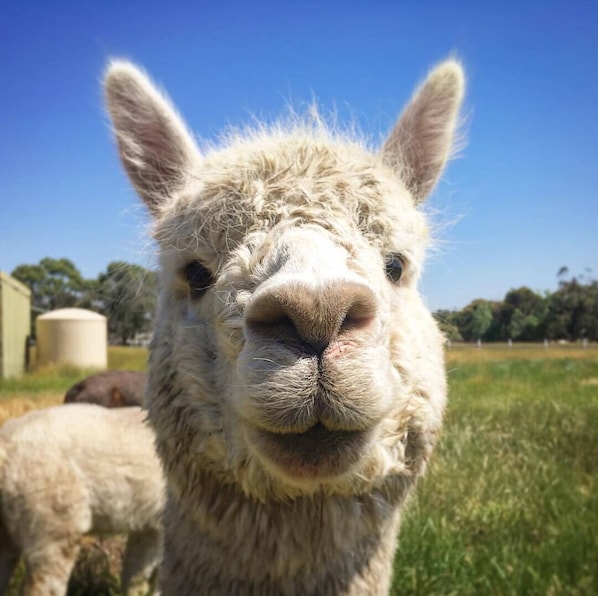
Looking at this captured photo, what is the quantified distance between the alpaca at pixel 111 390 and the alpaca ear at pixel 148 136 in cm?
502

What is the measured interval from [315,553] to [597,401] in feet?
26.3

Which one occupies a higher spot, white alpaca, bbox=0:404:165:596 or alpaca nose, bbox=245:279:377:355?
alpaca nose, bbox=245:279:377:355

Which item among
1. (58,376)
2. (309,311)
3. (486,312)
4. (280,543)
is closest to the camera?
(309,311)

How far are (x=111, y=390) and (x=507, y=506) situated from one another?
5.29 metres

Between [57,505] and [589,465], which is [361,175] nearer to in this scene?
[57,505]

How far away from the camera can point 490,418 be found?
7.73m

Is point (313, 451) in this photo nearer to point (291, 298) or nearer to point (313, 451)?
point (313, 451)

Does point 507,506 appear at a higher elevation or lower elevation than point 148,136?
lower

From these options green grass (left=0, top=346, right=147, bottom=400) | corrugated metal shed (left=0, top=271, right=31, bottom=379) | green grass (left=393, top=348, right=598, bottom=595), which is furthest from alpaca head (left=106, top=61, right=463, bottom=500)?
corrugated metal shed (left=0, top=271, right=31, bottom=379)

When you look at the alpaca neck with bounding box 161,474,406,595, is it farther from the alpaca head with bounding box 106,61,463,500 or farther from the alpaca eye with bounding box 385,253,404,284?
the alpaca eye with bounding box 385,253,404,284

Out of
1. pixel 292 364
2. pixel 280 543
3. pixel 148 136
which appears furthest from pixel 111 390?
pixel 292 364

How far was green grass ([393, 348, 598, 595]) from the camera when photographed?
389 cm

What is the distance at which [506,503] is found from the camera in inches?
193

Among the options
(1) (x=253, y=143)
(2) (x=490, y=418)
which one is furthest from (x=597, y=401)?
(1) (x=253, y=143)
